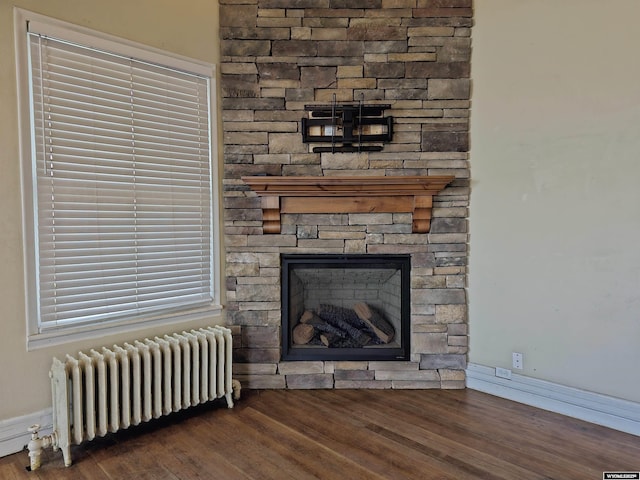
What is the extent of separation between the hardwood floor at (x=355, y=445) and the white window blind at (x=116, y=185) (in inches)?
30.5

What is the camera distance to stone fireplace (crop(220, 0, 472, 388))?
293 cm

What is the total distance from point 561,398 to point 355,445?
4.78ft

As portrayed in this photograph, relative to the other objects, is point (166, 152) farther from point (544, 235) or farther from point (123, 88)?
point (544, 235)

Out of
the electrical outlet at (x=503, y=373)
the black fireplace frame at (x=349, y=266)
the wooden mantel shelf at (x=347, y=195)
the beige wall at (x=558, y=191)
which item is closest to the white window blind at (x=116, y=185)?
the wooden mantel shelf at (x=347, y=195)

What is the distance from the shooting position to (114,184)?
8.18 ft

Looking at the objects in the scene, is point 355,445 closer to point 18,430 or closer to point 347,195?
point 347,195

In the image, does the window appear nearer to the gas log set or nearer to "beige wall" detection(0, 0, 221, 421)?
"beige wall" detection(0, 0, 221, 421)

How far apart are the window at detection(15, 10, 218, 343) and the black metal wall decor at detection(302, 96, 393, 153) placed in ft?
2.53

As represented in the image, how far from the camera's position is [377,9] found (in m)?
2.93

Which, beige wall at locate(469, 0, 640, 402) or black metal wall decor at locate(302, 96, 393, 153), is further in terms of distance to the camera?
black metal wall decor at locate(302, 96, 393, 153)

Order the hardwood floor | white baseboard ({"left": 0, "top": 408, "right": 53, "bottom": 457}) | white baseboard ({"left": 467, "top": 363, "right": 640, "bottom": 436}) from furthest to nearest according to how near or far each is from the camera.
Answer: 1. white baseboard ({"left": 467, "top": 363, "right": 640, "bottom": 436})
2. white baseboard ({"left": 0, "top": 408, "right": 53, "bottom": 457})
3. the hardwood floor

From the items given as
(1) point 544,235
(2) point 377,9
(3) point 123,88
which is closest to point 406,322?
(1) point 544,235

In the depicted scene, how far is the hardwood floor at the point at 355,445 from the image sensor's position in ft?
6.64

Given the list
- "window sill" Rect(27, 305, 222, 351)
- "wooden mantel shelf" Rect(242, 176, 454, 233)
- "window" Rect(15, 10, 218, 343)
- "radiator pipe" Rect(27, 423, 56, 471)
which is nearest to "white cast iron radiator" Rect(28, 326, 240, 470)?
"radiator pipe" Rect(27, 423, 56, 471)
